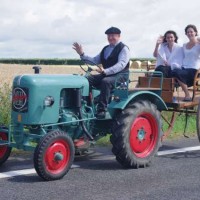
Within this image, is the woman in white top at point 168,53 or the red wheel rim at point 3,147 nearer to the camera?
the red wheel rim at point 3,147

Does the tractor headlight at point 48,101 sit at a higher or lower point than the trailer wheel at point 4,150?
higher

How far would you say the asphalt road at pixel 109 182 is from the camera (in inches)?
225

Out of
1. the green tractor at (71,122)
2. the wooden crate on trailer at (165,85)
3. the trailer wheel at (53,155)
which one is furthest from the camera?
the wooden crate on trailer at (165,85)

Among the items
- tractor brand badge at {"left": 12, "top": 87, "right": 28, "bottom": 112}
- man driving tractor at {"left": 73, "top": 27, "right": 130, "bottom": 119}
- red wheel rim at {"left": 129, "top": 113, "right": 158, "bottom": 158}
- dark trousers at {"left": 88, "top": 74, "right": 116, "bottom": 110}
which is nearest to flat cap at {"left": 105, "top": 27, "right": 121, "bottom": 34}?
man driving tractor at {"left": 73, "top": 27, "right": 130, "bottom": 119}

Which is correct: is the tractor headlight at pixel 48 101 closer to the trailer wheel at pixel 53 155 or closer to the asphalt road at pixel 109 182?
the trailer wheel at pixel 53 155

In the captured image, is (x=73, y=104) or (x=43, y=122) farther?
(x=73, y=104)

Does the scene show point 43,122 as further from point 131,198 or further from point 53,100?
point 131,198

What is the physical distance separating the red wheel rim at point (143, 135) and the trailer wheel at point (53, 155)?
1.13 m

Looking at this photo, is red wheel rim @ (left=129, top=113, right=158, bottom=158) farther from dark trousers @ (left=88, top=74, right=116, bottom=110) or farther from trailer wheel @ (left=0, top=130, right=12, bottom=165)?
trailer wheel @ (left=0, top=130, right=12, bottom=165)

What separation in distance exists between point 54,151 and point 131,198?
1.28 meters

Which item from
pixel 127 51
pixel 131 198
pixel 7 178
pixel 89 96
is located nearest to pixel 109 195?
pixel 131 198

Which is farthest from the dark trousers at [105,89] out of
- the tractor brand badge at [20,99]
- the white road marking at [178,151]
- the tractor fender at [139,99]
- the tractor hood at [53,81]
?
the white road marking at [178,151]

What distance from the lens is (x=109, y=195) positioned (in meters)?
5.73

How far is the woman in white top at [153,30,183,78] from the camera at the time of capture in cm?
877
